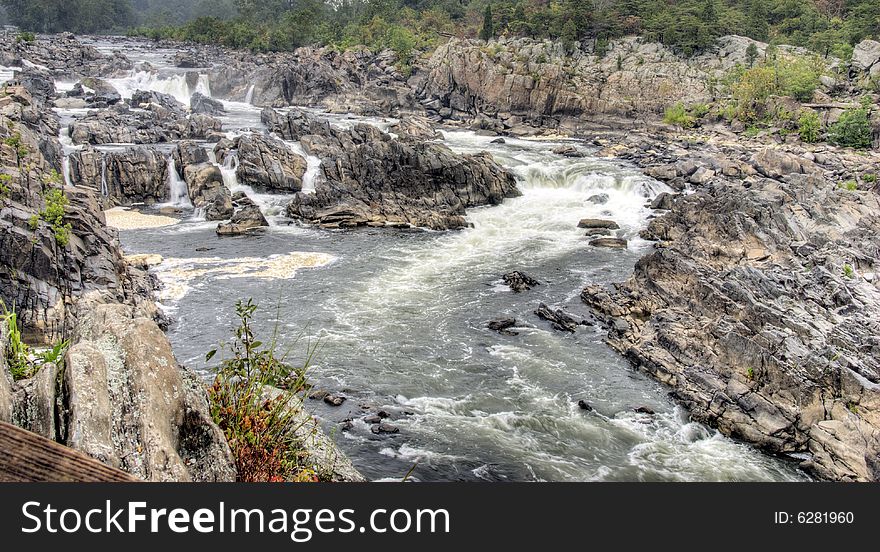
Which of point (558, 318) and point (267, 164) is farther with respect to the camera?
point (267, 164)

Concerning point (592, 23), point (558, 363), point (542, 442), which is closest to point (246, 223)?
point (558, 363)

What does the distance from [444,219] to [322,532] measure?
110ft

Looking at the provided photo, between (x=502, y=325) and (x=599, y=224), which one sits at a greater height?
(x=599, y=224)

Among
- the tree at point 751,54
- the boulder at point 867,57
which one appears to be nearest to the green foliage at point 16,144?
the boulder at point 867,57

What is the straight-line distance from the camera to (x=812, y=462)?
17078mm

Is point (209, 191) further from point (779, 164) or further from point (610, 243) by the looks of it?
point (779, 164)

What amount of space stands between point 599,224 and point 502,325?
15.4 m

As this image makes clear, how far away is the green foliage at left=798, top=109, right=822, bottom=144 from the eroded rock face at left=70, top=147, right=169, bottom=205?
4925 cm

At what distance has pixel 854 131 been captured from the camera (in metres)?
52.5

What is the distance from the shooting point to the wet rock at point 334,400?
19.2 metres

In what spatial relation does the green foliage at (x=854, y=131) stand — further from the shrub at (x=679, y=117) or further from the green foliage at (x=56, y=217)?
the green foliage at (x=56, y=217)

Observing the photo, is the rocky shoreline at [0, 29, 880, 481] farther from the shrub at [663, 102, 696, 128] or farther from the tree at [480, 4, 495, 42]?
the tree at [480, 4, 495, 42]

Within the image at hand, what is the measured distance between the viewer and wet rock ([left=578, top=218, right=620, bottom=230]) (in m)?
37.6

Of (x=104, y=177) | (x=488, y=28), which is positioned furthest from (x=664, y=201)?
(x=488, y=28)
